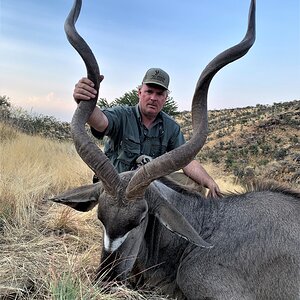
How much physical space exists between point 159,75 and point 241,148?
1010 inches

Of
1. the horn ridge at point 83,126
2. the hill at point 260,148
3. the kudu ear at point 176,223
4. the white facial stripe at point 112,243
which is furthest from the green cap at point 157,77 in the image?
the hill at point 260,148

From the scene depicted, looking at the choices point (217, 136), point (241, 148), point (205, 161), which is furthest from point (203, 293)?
point (217, 136)

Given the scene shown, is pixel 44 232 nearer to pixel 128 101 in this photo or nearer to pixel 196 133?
pixel 196 133

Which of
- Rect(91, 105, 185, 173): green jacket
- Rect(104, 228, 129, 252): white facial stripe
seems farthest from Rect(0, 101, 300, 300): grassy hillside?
Rect(91, 105, 185, 173): green jacket

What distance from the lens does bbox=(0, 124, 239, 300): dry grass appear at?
3.85 meters

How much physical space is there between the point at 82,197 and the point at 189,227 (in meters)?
1.01

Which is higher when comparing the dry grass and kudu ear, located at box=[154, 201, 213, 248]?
kudu ear, located at box=[154, 201, 213, 248]

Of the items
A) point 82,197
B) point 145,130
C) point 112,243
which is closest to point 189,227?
point 112,243

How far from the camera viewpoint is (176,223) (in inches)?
156

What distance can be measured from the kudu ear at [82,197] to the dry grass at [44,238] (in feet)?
1.66

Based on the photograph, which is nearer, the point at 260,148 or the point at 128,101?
the point at 128,101

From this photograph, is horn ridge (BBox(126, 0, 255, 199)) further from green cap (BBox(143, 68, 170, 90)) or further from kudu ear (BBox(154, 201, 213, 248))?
green cap (BBox(143, 68, 170, 90))

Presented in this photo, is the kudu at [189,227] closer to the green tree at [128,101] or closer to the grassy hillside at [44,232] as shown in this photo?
the grassy hillside at [44,232]

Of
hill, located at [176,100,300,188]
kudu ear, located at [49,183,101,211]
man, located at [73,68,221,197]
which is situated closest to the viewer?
kudu ear, located at [49,183,101,211]
